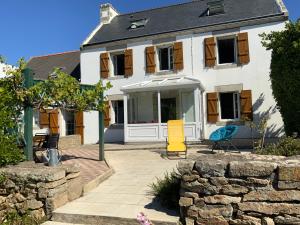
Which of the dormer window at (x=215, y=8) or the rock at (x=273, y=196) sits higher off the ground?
the dormer window at (x=215, y=8)

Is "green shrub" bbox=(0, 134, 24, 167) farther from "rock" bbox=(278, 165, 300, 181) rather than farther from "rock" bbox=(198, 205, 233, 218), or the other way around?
"rock" bbox=(278, 165, 300, 181)

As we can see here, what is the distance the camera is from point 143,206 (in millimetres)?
5703

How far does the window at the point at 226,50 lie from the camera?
53.5 ft

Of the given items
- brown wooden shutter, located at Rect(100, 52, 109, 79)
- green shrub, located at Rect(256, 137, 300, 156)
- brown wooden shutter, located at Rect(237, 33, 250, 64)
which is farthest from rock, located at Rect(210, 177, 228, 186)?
brown wooden shutter, located at Rect(100, 52, 109, 79)

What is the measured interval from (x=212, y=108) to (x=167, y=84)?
257 centimetres

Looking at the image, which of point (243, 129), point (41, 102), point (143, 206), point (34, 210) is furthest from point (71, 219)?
point (243, 129)

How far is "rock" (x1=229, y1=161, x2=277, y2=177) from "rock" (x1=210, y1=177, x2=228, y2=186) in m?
0.12

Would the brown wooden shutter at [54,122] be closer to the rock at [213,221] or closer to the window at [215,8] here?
the window at [215,8]

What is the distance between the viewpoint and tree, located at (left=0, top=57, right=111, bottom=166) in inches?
258

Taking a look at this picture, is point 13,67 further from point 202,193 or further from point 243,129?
point 243,129

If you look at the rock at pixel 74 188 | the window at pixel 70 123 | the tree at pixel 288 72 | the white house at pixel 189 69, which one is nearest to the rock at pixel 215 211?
the rock at pixel 74 188

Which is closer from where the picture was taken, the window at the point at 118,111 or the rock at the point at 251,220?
the rock at the point at 251,220

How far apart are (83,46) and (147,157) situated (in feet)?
33.2

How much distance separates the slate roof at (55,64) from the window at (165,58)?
588 centimetres
